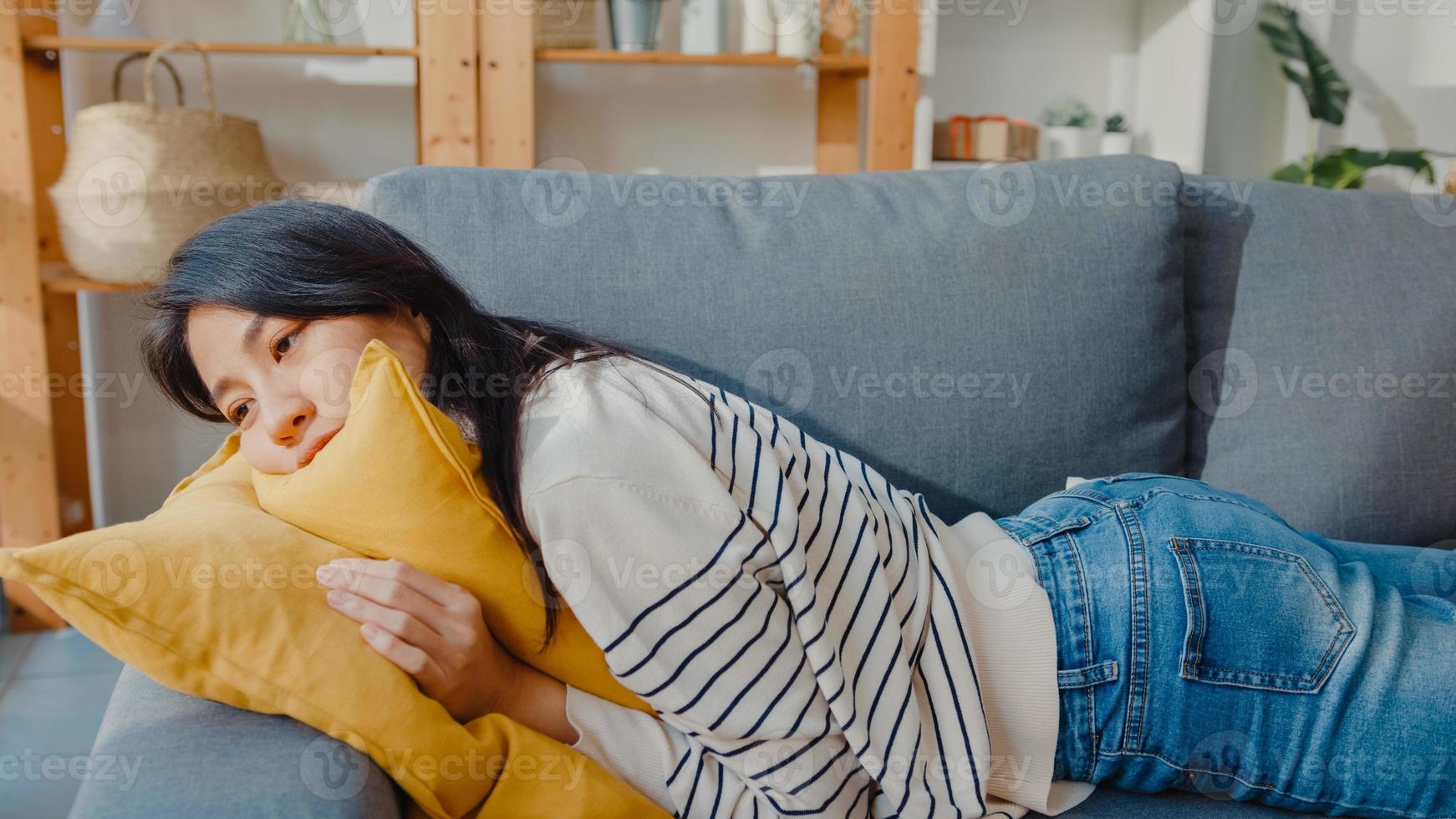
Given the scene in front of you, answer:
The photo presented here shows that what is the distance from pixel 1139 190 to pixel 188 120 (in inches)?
63.8

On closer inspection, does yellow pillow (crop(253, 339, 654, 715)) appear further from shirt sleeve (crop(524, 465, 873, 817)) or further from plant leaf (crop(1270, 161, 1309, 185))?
plant leaf (crop(1270, 161, 1309, 185))

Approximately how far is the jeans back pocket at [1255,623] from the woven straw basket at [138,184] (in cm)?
174

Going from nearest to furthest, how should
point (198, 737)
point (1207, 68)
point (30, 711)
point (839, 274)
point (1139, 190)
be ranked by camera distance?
point (198, 737), point (839, 274), point (1139, 190), point (30, 711), point (1207, 68)

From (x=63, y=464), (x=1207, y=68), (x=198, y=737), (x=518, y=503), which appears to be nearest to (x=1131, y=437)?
(x=518, y=503)

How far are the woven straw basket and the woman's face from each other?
120 cm

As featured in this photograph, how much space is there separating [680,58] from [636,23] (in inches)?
4.6

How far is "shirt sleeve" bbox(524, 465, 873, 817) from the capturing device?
A: 0.72 metres

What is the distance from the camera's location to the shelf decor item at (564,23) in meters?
2.14

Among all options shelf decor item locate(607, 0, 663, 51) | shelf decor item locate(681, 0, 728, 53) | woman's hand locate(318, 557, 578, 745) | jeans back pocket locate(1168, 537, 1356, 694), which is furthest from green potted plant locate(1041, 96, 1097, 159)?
woman's hand locate(318, 557, 578, 745)

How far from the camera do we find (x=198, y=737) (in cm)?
65

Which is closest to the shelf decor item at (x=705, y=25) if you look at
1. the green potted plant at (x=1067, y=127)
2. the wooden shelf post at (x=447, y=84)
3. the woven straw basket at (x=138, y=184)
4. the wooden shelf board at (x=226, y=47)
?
the wooden shelf post at (x=447, y=84)

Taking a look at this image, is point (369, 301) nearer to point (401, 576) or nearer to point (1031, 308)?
point (401, 576)

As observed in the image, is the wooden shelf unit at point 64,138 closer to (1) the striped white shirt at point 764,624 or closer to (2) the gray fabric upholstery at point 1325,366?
(2) the gray fabric upholstery at point 1325,366

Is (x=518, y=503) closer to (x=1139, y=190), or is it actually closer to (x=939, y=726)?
(x=939, y=726)
